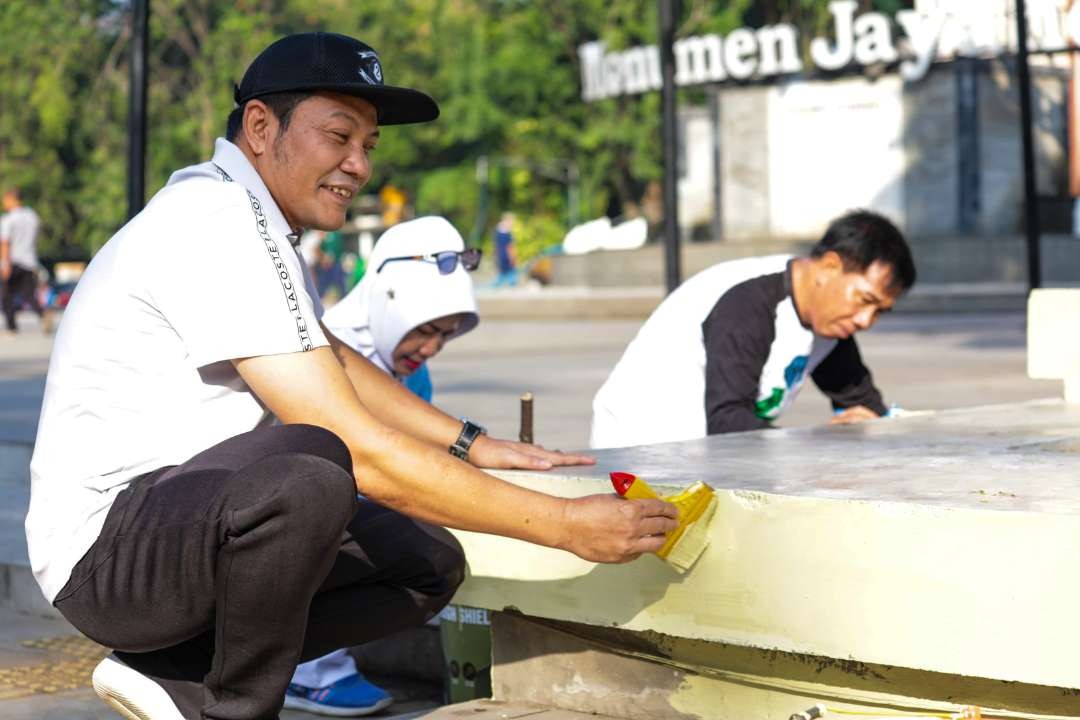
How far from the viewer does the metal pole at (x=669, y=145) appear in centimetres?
798

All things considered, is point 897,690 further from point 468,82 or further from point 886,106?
point 468,82

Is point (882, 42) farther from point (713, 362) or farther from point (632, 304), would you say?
point (713, 362)

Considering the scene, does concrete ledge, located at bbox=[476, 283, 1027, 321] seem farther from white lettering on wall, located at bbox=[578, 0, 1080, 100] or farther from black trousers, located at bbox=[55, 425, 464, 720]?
black trousers, located at bbox=[55, 425, 464, 720]

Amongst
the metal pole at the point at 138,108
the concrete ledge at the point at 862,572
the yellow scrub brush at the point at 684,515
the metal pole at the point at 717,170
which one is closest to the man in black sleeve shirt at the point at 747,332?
the concrete ledge at the point at 862,572

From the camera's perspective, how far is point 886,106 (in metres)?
28.1

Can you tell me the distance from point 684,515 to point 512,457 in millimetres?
588

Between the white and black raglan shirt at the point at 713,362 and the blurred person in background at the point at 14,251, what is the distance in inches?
625

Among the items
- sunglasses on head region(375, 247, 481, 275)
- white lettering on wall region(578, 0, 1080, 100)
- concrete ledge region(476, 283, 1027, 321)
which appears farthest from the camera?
white lettering on wall region(578, 0, 1080, 100)

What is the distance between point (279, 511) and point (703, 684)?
1.17 m

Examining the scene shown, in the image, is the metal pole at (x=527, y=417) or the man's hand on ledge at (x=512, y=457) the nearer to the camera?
the man's hand on ledge at (x=512, y=457)

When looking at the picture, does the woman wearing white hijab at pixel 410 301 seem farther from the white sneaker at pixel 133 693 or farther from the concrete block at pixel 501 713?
the white sneaker at pixel 133 693

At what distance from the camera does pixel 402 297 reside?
195 inches

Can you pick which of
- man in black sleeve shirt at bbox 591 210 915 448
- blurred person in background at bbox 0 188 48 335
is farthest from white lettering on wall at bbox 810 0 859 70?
man in black sleeve shirt at bbox 591 210 915 448

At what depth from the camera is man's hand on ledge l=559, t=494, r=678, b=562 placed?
9.71 ft
